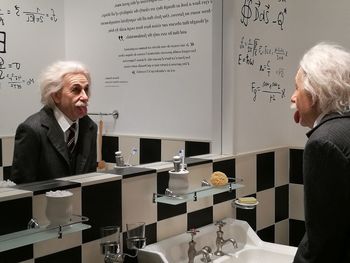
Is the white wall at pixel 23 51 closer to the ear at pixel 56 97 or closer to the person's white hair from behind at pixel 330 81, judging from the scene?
the ear at pixel 56 97

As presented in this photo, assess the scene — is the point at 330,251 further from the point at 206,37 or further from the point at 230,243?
the point at 206,37

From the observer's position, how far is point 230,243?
2.03 metres

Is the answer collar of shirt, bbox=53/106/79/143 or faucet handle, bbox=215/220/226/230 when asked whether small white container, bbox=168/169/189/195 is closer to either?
faucet handle, bbox=215/220/226/230

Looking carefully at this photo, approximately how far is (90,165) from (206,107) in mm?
646

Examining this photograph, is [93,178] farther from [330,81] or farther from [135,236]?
[330,81]

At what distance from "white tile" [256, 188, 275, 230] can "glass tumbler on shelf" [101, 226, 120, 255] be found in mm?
975

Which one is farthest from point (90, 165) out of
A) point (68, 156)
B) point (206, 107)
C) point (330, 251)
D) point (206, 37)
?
point (330, 251)

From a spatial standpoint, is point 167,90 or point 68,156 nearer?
point 68,156

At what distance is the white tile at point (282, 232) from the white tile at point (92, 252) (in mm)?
1148

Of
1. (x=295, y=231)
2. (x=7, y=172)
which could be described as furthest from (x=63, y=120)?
(x=295, y=231)

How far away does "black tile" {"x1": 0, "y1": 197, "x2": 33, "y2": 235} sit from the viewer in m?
1.29

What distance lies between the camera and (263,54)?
2260mm

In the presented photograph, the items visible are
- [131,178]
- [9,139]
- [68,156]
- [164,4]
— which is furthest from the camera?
[164,4]

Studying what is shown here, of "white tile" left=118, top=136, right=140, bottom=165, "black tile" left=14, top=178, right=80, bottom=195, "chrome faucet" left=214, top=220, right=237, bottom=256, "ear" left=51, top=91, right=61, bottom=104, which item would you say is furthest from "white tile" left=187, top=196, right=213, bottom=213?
"ear" left=51, top=91, right=61, bottom=104
